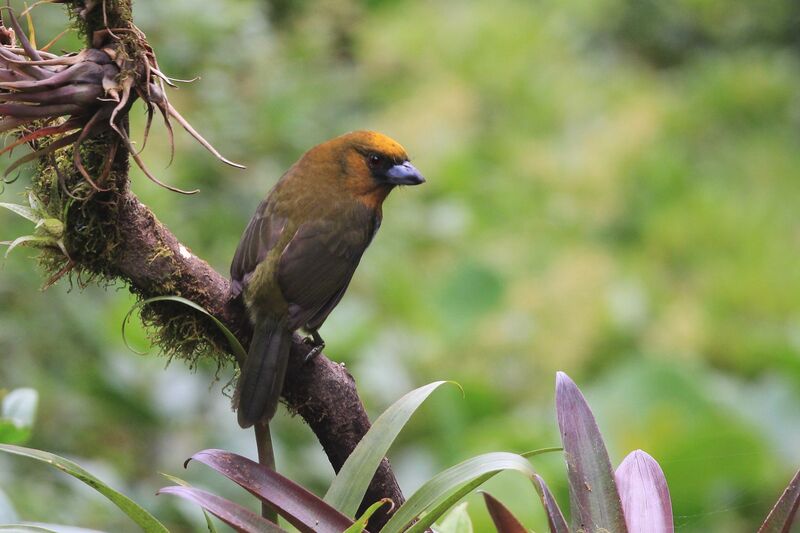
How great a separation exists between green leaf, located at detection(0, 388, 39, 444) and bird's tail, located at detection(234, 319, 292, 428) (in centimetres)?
33

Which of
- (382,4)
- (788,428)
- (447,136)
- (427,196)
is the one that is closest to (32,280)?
(788,428)

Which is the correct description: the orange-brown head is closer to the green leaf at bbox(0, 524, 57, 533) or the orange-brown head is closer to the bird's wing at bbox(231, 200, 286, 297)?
the bird's wing at bbox(231, 200, 286, 297)

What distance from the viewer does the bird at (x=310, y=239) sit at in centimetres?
179

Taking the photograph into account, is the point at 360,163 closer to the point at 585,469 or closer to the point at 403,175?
the point at 403,175

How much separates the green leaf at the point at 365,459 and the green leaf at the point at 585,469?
0.58 ft

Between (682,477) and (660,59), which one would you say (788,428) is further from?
(660,59)

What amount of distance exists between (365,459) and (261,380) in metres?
0.29

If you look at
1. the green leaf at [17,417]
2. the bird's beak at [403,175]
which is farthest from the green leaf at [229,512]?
the bird's beak at [403,175]

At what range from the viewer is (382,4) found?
9.19 meters

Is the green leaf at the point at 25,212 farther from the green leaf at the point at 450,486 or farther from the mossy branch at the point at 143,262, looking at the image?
the green leaf at the point at 450,486

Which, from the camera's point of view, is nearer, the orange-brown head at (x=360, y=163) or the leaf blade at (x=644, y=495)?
the leaf blade at (x=644, y=495)

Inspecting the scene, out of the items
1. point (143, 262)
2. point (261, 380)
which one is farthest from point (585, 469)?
point (143, 262)

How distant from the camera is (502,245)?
6.19 m

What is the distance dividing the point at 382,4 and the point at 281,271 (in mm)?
7489
